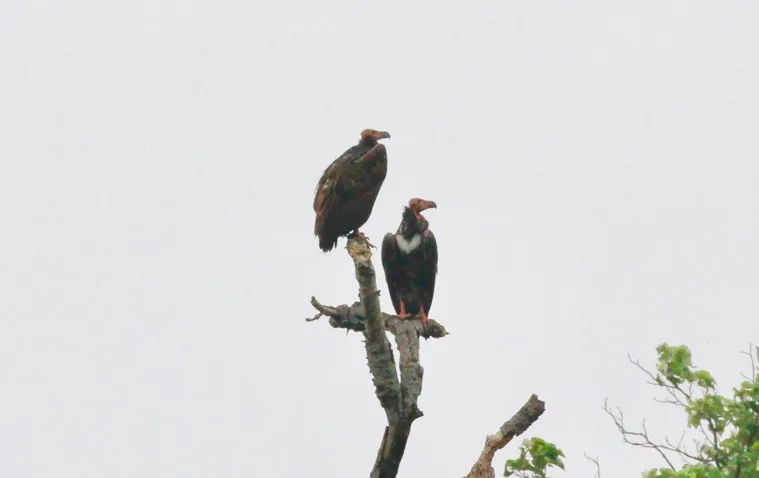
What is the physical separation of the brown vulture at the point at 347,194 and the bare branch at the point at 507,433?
2486 millimetres

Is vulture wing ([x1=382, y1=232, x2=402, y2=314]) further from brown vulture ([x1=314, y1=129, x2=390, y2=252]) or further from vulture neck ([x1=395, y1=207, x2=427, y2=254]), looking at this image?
brown vulture ([x1=314, y1=129, x2=390, y2=252])

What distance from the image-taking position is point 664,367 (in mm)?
9195

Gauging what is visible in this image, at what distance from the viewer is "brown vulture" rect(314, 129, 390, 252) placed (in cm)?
1029

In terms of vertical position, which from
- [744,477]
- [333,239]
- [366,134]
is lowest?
[744,477]

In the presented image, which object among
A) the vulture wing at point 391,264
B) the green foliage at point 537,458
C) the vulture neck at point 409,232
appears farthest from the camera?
the vulture wing at point 391,264

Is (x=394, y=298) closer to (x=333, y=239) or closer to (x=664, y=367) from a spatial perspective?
(x=333, y=239)

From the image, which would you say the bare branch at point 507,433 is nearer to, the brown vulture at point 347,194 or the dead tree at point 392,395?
the dead tree at point 392,395

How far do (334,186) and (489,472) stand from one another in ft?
10.3

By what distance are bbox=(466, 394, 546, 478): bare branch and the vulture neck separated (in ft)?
10.9

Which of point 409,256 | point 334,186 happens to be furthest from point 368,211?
point 409,256

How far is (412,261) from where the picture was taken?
11375 millimetres

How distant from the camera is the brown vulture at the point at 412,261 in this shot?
1128cm

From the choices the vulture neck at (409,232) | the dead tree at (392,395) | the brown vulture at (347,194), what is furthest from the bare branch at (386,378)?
the vulture neck at (409,232)

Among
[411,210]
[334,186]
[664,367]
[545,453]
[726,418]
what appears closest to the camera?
[545,453]
